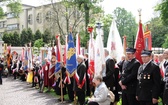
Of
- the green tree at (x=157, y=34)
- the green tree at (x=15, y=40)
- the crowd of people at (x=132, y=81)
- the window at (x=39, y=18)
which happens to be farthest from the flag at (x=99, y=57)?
the window at (x=39, y=18)

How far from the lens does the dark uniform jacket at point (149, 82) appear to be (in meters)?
6.00

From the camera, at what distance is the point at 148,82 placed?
6148 millimetres

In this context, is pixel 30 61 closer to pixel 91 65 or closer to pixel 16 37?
pixel 91 65

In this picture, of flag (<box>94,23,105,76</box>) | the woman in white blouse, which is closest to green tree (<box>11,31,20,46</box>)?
flag (<box>94,23,105,76</box>)

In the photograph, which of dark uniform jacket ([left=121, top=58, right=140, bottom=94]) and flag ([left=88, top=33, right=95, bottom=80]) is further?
Result: flag ([left=88, top=33, right=95, bottom=80])

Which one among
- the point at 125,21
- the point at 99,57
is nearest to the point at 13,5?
the point at 99,57

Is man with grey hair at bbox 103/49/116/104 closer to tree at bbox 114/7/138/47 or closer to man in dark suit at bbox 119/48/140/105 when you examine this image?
man in dark suit at bbox 119/48/140/105

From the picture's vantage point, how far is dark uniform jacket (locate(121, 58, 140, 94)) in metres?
6.81

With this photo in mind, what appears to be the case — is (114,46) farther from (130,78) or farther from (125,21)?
(125,21)

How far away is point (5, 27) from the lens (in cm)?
7350

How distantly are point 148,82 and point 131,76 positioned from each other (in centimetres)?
70

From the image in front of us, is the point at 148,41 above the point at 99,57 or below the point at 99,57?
above

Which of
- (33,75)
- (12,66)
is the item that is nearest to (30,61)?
(33,75)

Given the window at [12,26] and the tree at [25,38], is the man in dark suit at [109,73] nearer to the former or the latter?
the tree at [25,38]
